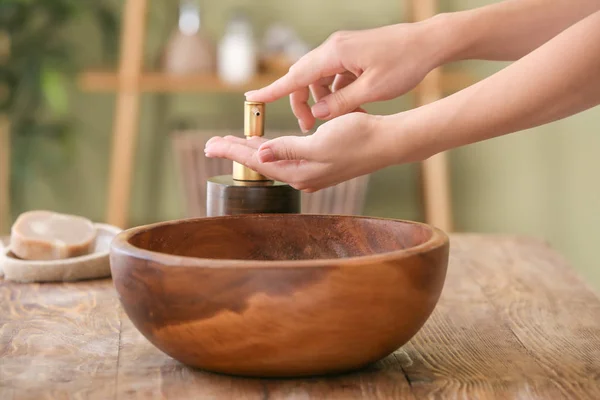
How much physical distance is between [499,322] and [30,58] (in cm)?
235

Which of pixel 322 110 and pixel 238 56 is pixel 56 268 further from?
pixel 238 56

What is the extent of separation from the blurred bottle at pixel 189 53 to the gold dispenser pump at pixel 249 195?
190 cm

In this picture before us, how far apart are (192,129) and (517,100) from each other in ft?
8.12

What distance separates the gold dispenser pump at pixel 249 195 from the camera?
3.30 ft

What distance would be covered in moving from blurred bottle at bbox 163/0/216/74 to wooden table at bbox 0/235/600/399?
5.97ft

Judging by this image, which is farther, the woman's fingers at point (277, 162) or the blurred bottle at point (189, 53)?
the blurred bottle at point (189, 53)

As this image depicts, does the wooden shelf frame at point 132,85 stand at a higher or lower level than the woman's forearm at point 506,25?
lower

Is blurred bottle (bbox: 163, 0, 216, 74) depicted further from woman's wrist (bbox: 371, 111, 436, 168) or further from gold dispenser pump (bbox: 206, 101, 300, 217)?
woman's wrist (bbox: 371, 111, 436, 168)

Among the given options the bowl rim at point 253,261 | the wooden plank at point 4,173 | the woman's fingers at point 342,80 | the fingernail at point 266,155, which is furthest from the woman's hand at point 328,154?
the wooden plank at point 4,173

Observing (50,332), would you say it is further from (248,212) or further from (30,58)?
(30,58)

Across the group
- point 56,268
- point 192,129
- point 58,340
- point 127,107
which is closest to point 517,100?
point 58,340

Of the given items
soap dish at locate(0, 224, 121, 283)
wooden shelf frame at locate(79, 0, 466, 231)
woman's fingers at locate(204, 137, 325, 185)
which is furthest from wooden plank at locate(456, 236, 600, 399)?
wooden shelf frame at locate(79, 0, 466, 231)

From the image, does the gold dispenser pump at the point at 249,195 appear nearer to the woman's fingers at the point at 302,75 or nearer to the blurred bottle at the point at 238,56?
the woman's fingers at the point at 302,75

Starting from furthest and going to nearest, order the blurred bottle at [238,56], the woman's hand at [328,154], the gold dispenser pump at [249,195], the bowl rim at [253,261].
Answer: the blurred bottle at [238,56] → the gold dispenser pump at [249,195] → the woman's hand at [328,154] → the bowl rim at [253,261]
